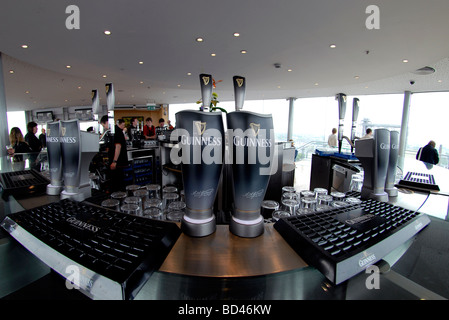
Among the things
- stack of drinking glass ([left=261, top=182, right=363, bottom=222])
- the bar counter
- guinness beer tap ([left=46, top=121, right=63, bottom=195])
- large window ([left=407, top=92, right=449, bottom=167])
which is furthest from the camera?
large window ([left=407, top=92, right=449, bottom=167])

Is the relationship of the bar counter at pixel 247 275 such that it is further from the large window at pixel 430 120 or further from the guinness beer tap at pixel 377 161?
the large window at pixel 430 120

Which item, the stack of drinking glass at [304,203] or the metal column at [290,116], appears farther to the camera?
the metal column at [290,116]

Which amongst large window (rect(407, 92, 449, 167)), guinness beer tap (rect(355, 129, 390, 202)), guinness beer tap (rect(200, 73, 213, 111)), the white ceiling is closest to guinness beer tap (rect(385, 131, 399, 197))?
guinness beer tap (rect(355, 129, 390, 202))

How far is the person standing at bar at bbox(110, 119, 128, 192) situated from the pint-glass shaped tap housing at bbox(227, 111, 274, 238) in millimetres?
3584

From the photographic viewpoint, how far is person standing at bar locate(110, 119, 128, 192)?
3.79 m

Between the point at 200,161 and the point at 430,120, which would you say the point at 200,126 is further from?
the point at 430,120

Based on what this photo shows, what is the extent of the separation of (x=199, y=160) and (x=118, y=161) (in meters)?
3.68

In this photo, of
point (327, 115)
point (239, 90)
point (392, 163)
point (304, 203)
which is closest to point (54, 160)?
point (304, 203)

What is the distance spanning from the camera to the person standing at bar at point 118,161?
3791 mm

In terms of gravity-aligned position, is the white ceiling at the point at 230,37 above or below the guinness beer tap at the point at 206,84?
above

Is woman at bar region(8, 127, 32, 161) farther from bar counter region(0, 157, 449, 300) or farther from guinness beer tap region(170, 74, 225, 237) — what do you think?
guinness beer tap region(170, 74, 225, 237)

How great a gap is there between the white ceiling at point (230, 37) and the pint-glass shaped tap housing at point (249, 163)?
275 cm

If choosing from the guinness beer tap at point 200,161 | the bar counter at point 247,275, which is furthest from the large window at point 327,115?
the guinness beer tap at point 200,161

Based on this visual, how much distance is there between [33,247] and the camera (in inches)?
26.7
